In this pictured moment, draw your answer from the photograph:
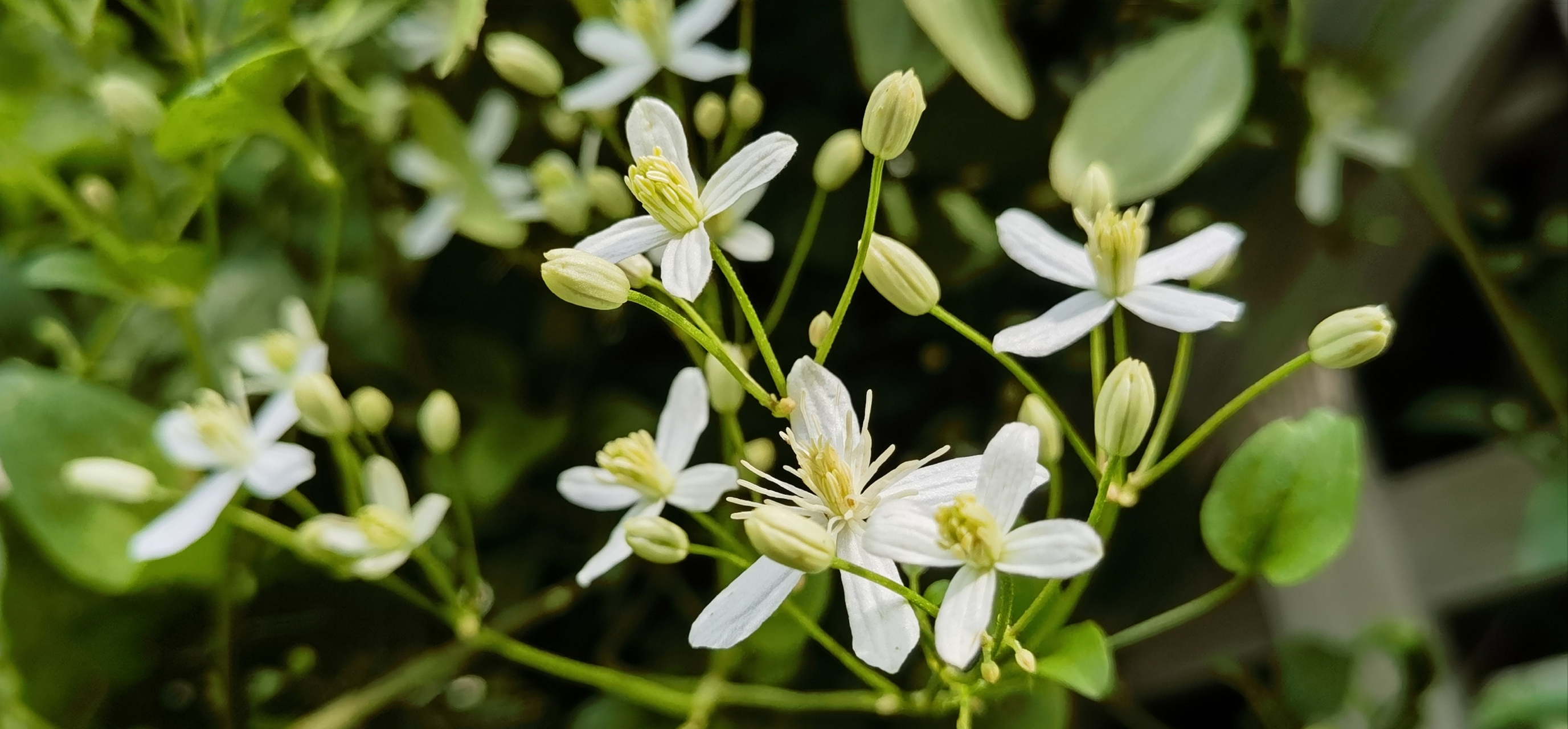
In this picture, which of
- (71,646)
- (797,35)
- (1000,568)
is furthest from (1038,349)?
(71,646)

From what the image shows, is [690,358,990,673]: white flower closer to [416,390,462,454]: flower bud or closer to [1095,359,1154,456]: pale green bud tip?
[1095,359,1154,456]: pale green bud tip

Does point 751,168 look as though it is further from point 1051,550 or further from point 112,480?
point 112,480

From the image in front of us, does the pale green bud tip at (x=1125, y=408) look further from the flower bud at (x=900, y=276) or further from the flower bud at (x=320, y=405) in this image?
the flower bud at (x=320, y=405)

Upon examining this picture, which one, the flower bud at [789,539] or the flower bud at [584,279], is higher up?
the flower bud at [584,279]

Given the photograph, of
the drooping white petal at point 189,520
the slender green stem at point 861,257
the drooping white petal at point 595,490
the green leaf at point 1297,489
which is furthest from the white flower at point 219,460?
the green leaf at point 1297,489

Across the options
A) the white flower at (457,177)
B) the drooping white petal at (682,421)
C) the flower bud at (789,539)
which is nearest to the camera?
the flower bud at (789,539)

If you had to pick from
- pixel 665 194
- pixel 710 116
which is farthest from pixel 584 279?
pixel 710 116
